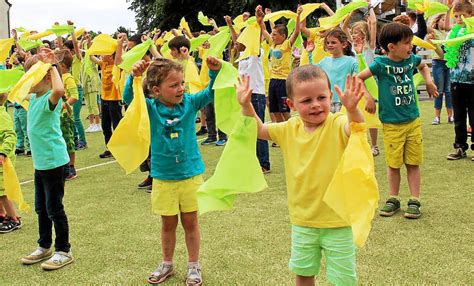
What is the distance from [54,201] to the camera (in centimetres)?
426

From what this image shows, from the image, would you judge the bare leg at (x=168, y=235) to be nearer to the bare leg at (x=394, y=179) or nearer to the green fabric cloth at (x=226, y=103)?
the green fabric cloth at (x=226, y=103)

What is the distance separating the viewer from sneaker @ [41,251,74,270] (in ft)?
13.6

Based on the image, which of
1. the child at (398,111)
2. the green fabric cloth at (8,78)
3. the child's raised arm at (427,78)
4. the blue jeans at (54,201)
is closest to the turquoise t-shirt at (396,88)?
the child at (398,111)

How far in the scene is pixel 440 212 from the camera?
496 centimetres

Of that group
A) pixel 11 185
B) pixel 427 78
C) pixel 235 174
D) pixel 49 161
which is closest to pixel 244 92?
pixel 235 174

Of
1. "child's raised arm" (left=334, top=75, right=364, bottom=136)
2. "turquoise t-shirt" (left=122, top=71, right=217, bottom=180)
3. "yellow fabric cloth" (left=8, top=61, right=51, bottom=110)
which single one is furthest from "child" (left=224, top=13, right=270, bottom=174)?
"child's raised arm" (left=334, top=75, right=364, bottom=136)

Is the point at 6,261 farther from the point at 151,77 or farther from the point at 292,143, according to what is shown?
the point at 292,143

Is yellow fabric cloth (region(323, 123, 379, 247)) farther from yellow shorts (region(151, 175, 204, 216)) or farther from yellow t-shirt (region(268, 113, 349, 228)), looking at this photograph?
yellow shorts (region(151, 175, 204, 216))

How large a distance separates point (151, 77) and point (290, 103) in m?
1.24

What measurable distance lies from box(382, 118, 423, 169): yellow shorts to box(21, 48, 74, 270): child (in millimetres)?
2997

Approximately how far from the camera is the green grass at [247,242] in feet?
12.2

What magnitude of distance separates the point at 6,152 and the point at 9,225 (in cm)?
77

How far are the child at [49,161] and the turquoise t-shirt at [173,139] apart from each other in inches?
34.7

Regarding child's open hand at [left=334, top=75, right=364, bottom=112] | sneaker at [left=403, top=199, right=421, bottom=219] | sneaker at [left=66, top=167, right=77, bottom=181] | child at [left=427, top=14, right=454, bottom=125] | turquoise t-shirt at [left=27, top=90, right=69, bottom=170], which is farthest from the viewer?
child at [left=427, top=14, right=454, bottom=125]
